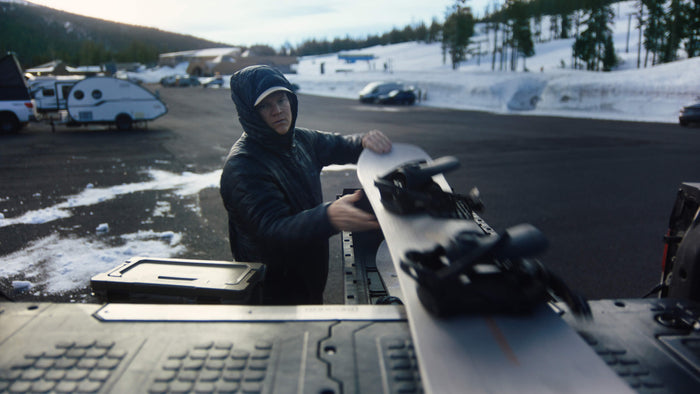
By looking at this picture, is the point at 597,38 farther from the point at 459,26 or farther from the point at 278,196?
the point at 278,196

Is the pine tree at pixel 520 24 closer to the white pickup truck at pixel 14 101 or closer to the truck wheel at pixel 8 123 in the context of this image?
the white pickup truck at pixel 14 101

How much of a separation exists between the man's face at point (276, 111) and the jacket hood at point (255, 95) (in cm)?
2

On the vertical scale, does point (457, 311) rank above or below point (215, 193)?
above

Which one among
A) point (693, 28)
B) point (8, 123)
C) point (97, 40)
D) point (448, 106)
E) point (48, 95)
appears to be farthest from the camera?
point (97, 40)

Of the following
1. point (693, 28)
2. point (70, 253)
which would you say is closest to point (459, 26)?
point (693, 28)

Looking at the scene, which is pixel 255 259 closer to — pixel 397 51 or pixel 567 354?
pixel 567 354

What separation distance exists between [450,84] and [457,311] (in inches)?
1410

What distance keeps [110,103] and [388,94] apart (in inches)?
710

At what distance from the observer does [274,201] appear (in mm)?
2115

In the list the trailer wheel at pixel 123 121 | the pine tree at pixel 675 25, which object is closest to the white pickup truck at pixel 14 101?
the trailer wheel at pixel 123 121

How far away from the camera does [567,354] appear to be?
3.64ft

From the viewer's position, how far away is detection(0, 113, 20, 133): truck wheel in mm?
15891

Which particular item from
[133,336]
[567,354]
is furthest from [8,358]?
[567,354]

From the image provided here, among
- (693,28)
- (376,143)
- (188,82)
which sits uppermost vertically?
(693,28)
